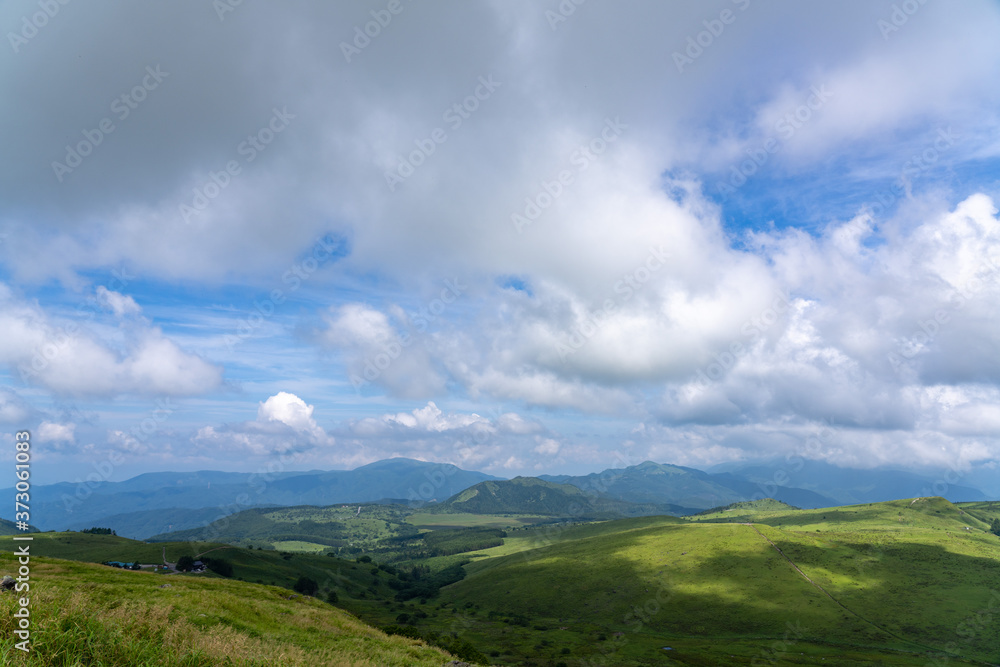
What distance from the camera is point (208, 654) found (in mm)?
14750

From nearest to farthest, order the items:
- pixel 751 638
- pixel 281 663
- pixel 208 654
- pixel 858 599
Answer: pixel 208 654 → pixel 281 663 → pixel 751 638 → pixel 858 599

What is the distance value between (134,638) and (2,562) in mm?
85551

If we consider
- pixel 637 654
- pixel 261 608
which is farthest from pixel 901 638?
pixel 261 608

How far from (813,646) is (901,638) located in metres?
36.8

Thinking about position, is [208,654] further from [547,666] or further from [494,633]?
[494,633]

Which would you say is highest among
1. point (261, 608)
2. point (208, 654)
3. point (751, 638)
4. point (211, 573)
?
point (208, 654)

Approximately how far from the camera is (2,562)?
67125 mm

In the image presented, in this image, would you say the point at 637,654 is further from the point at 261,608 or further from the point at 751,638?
the point at 261,608

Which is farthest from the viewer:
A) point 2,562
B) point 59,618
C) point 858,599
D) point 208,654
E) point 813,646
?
point 858,599

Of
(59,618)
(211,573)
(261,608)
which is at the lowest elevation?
(211,573)

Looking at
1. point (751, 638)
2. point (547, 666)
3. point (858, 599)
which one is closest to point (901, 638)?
point (858, 599)

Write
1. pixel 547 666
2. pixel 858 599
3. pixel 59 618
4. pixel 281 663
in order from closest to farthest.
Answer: pixel 59 618, pixel 281 663, pixel 547 666, pixel 858 599

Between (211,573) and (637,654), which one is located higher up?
(211,573)

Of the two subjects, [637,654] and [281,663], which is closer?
[281,663]
